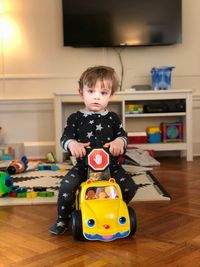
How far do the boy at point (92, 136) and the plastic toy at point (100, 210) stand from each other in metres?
0.06

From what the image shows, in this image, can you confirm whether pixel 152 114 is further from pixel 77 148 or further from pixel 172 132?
pixel 77 148

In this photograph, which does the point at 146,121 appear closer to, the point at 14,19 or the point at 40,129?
the point at 40,129

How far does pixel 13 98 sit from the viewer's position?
4.22 metres

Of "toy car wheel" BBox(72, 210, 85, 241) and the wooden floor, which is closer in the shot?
the wooden floor

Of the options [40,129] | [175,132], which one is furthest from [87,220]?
[40,129]

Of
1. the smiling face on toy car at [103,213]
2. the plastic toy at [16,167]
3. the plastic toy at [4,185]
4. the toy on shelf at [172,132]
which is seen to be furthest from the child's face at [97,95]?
the toy on shelf at [172,132]

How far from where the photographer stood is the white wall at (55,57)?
4.23 m

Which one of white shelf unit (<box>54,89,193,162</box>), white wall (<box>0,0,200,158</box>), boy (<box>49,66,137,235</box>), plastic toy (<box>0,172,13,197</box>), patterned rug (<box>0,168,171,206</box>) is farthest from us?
white wall (<box>0,0,200,158</box>)

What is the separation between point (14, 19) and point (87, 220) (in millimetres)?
3161

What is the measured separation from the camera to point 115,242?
155cm

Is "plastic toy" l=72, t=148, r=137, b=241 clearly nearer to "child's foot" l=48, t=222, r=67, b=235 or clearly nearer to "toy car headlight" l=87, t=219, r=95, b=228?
"toy car headlight" l=87, t=219, r=95, b=228

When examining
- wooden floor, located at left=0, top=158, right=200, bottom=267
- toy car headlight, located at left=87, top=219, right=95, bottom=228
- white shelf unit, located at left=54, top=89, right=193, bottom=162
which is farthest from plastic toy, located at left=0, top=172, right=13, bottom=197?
white shelf unit, located at left=54, top=89, right=193, bottom=162

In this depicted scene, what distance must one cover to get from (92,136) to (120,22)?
Result: 2.58 meters

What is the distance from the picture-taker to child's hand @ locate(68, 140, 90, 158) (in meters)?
1.61
